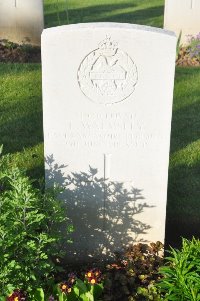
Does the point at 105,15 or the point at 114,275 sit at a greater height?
the point at 105,15

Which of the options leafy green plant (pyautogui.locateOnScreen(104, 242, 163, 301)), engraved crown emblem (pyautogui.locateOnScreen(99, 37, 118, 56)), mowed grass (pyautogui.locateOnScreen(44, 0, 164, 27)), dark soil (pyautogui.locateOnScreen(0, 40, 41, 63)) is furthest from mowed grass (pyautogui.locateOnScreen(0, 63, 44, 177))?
Answer: mowed grass (pyautogui.locateOnScreen(44, 0, 164, 27))

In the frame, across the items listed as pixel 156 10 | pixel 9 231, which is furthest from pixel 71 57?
pixel 156 10

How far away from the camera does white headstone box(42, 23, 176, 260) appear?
10.8 ft

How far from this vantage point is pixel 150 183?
3699 millimetres

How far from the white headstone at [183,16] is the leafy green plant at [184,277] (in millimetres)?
6198

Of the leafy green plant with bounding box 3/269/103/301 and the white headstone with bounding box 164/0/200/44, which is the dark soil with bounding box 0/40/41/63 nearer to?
the white headstone with bounding box 164/0/200/44

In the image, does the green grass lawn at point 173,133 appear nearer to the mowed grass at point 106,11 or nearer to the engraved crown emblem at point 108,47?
the engraved crown emblem at point 108,47

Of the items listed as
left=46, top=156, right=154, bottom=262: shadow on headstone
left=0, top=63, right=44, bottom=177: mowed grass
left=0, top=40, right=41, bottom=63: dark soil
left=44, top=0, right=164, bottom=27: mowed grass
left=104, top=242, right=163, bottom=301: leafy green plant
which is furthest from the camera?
left=44, top=0, right=164, bottom=27: mowed grass

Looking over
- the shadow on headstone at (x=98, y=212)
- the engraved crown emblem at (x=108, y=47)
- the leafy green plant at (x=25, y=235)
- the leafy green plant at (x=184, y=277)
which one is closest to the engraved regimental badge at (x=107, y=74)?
the engraved crown emblem at (x=108, y=47)

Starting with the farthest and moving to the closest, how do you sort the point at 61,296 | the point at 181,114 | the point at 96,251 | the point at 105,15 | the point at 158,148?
the point at 105,15
the point at 181,114
the point at 96,251
the point at 158,148
the point at 61,296

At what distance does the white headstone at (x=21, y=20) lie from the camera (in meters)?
8.80

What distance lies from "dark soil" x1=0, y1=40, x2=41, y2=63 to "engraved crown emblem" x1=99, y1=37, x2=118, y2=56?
17.3 feet

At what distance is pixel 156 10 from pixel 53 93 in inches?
361

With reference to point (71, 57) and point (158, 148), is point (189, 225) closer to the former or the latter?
point (158, 148)
